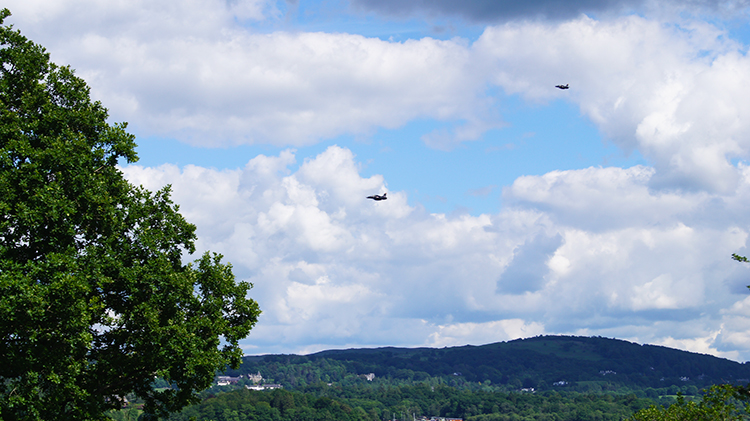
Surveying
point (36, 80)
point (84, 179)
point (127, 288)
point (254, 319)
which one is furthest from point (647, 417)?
point (36, 80)

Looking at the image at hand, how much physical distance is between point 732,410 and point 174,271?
27066mm

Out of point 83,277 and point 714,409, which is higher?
point 83,277

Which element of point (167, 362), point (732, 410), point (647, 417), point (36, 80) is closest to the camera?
point (167, 362)

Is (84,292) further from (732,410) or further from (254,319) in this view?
(732,410)

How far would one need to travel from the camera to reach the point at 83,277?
2647 centimetres

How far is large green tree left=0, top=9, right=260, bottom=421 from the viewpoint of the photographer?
1040 inches

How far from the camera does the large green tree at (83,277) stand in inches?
1040

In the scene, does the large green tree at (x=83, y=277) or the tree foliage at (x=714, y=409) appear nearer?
the large green tree at (x=83, y=277)

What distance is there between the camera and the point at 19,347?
88.5 feet

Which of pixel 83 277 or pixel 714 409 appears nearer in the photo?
pixel 83 277

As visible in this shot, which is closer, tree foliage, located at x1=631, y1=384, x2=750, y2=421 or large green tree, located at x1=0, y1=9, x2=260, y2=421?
large green tree, located at x1=0, y1=9, x2=260, y2=421

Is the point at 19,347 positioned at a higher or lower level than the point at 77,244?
lower

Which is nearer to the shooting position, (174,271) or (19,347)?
(19,347)

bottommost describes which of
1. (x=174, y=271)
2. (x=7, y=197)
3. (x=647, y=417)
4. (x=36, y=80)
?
(x=647, y=417)
